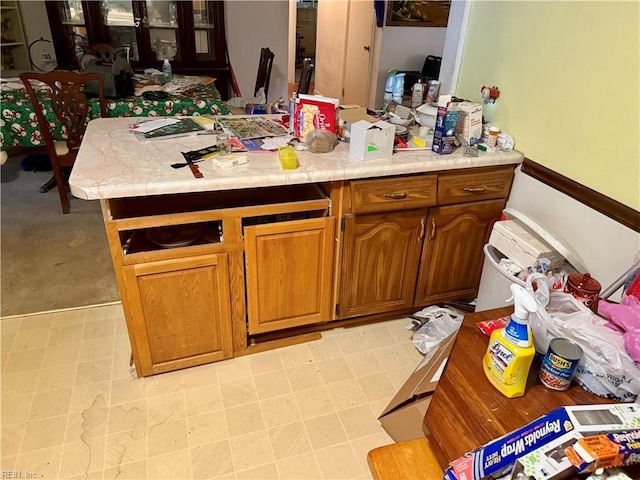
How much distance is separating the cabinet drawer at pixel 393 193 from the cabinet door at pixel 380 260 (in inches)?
1.8

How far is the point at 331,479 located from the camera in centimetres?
155

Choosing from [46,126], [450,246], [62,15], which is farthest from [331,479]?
[62,15]

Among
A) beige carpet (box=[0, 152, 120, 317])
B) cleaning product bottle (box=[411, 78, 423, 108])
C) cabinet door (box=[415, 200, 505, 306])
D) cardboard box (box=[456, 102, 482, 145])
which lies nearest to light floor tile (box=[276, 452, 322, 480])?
cabinet door (box=[415, 200, 505, 306])

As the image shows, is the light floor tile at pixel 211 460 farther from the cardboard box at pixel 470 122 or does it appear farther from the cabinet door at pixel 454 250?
the cardboard box at pixel 470 122

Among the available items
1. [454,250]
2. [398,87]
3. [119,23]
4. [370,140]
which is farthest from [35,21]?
[454,250]

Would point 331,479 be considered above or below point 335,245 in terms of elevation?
below

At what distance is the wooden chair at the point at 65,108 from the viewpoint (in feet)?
9.73

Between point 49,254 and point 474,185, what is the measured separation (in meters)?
2.45

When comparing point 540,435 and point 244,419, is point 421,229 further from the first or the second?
point 540,435

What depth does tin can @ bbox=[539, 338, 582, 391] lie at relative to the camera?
3.23 ft

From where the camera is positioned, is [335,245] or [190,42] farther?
[190,42]

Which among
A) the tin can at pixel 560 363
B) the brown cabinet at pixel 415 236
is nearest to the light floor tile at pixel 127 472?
the brown cabinet at pixel 415 236

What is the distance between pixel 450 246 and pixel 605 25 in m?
1.02

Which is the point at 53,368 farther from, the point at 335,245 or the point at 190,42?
the point at 190,42
